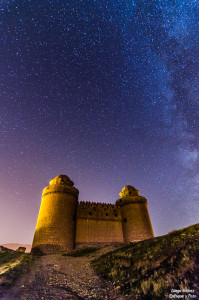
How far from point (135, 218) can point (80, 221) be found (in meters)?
8.21

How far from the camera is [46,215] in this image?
68.0ft

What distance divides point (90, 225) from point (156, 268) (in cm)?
1783

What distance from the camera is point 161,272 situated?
613cm

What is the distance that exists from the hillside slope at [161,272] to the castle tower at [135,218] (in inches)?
628

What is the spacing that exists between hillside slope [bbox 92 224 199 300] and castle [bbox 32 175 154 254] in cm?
1227

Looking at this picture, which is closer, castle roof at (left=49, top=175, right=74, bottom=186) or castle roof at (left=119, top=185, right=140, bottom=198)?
castle roof at (left=49, top=175, right=74, bottom=186)

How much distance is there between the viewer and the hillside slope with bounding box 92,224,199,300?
5.14 m

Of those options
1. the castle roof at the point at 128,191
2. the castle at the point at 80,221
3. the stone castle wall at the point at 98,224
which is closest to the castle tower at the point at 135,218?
the castle at the point at 80,221

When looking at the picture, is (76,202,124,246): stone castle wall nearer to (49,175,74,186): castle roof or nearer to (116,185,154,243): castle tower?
(116,185,154,243): castle tower

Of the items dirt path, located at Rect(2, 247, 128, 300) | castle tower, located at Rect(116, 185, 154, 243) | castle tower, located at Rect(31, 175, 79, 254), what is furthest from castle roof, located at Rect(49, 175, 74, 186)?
dirt path, located at Rect(2, 247, 128, 300)

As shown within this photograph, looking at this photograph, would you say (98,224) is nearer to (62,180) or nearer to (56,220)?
(56,220)

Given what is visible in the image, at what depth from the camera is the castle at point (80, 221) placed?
19453mm

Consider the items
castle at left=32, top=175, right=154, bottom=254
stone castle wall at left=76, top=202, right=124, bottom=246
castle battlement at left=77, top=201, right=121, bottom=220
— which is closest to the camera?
castle at left=32, top=175, right=154, bottom=254

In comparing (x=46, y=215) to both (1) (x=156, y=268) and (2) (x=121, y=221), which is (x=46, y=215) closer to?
(2) (x=121, y=221)
